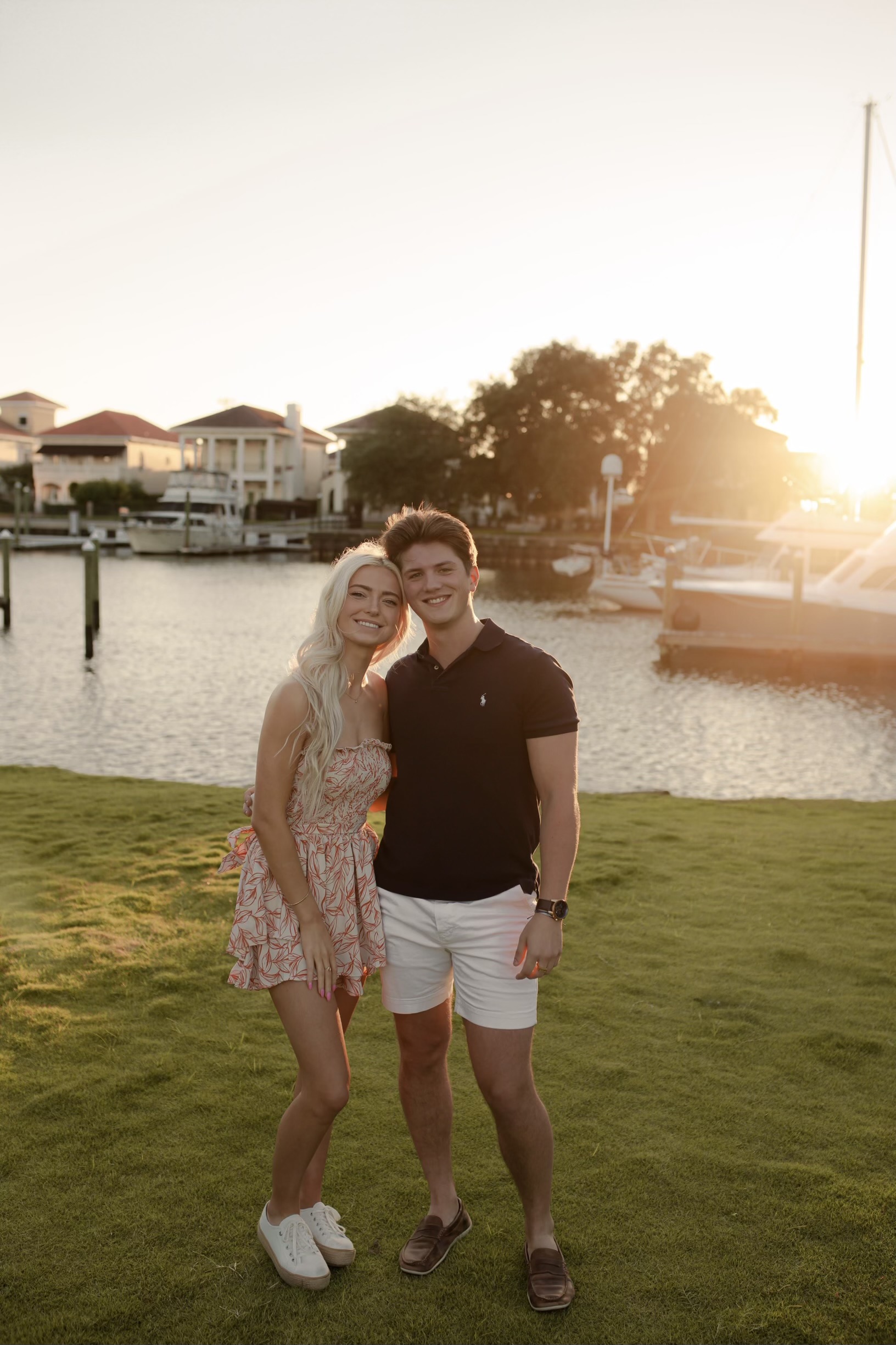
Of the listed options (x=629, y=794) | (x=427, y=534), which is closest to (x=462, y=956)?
(x=427, y=534)

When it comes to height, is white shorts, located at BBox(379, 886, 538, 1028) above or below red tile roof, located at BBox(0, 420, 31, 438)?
below

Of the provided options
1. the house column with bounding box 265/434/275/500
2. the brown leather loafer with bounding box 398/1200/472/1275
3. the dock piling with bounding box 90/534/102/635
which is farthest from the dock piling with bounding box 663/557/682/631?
the house column with bounding box 265/434/275/500

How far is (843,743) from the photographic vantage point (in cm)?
1625

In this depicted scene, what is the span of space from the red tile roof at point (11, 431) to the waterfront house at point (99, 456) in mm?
2121

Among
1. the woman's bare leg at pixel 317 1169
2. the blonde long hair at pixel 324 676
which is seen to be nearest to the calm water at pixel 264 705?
the woman's bare leg at pixel 317 1169

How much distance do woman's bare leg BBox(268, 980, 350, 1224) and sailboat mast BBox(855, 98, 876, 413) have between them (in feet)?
96.7

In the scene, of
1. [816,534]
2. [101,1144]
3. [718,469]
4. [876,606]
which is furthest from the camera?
[718,469]

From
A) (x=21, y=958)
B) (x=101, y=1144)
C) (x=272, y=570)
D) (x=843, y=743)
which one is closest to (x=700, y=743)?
(x=843, y=743)

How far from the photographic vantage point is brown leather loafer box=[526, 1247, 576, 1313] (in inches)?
122

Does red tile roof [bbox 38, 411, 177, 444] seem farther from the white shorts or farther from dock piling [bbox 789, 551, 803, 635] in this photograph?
the white shorts

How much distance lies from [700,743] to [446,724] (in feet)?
44.0

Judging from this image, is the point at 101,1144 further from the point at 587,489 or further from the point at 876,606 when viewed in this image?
the point at 587,489

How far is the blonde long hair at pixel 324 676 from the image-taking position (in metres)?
3.14

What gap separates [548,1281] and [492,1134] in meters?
1.00
